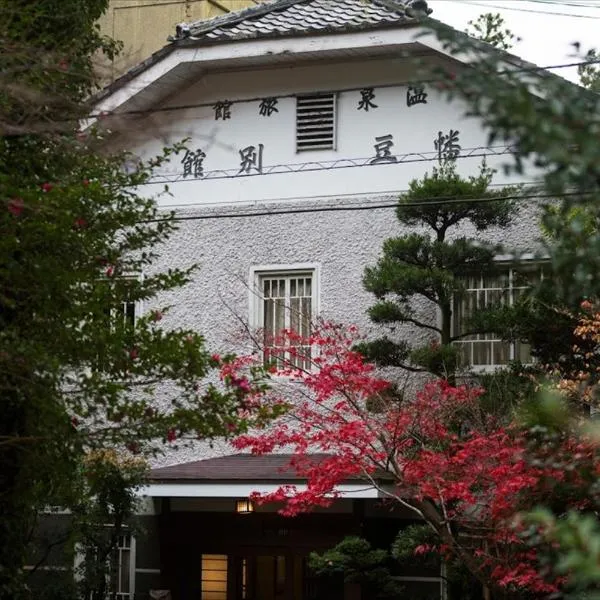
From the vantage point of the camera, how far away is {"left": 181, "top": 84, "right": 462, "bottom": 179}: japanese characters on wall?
68.1 ft

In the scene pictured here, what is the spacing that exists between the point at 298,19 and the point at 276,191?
2.86 meters

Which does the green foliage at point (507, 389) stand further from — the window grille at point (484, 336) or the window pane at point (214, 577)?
the window pane at point (214, 577)

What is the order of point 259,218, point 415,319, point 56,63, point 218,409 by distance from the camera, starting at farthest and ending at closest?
1. point 259,218
2. point 415,319
3. point 218,409
4. point 56,63

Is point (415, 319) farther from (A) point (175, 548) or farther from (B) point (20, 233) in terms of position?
(B) point (20, 233)

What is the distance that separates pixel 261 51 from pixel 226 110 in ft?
4.13

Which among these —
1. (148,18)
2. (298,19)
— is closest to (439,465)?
(298,19)

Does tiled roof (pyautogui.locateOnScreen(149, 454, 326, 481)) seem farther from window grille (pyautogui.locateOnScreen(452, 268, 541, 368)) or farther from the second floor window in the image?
window grille (pyautogui.locateOnScreen(452, 268, 541, 368))

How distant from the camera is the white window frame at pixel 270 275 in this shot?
70.2ft

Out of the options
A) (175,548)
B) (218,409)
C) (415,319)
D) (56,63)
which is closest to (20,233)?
(56,63)

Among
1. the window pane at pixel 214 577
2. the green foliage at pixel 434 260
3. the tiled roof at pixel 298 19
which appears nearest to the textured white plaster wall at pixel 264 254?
the green foliage at pixel 434 260

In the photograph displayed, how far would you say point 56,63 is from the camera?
39.4 feet

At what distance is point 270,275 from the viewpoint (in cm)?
2192

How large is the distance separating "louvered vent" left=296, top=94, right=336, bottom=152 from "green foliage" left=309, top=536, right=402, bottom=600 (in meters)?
6.50

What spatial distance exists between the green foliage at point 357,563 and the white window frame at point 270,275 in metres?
4.02
